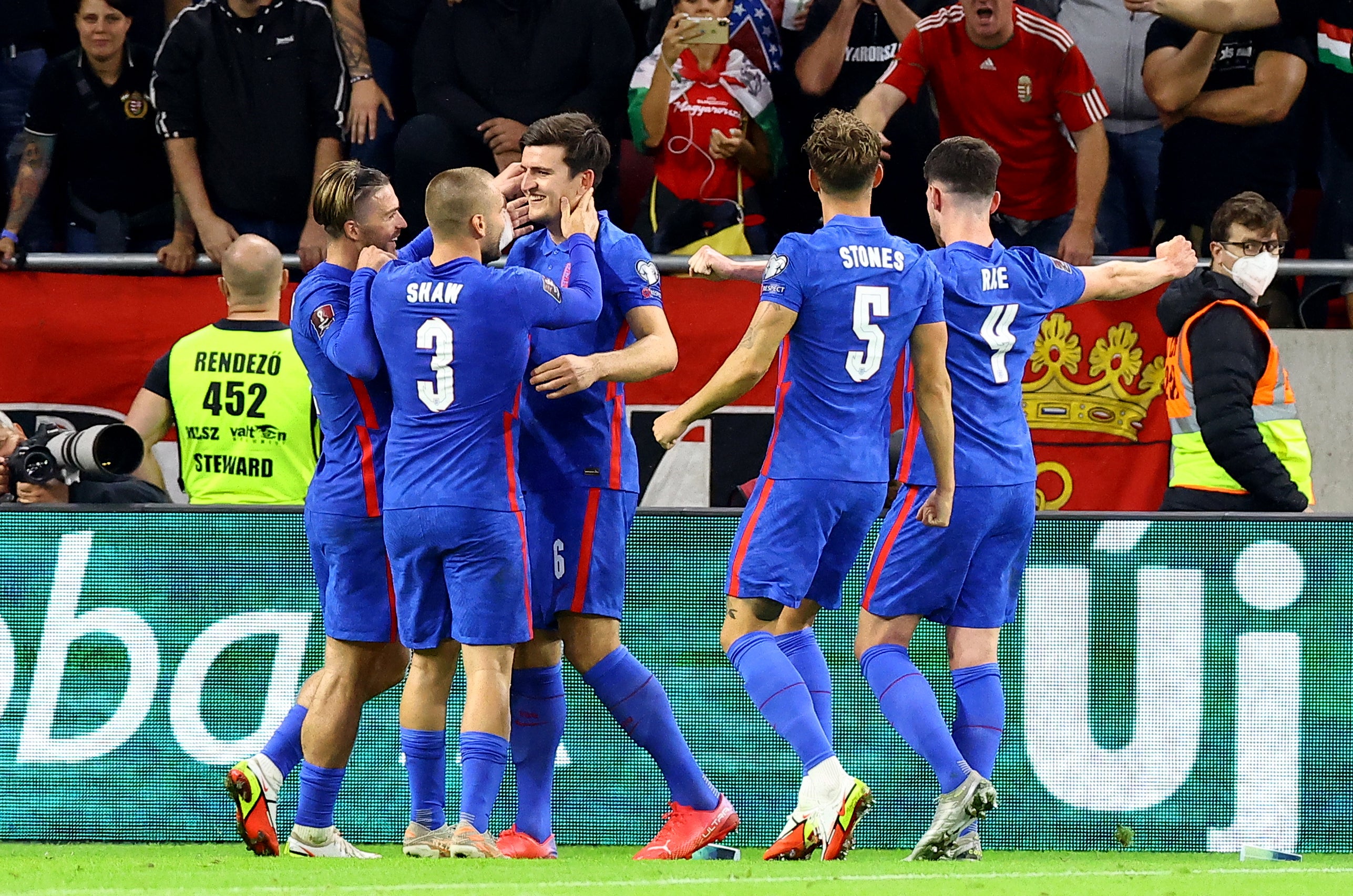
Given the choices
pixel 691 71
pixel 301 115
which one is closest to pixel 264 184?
pixel 301 115

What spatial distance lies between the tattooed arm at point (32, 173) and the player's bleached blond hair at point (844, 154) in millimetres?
4672

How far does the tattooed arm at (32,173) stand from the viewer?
848cm

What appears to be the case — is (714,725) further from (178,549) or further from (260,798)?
(178,549)

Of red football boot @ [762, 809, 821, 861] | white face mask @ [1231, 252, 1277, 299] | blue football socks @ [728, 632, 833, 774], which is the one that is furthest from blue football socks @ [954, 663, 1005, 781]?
white face mask @ [1231, 252, 1277, 299]

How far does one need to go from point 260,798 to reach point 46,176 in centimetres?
435

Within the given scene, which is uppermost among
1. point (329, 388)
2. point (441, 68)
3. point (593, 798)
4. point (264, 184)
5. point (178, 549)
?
point (441, 68)

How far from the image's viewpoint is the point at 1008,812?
6102 mm

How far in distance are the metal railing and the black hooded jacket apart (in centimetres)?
128

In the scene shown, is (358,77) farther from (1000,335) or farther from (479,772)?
(479,772)

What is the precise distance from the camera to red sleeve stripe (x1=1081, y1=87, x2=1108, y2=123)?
322 inches

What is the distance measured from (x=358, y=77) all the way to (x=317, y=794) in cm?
427

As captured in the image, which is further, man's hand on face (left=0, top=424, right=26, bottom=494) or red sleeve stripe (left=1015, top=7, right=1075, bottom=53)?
red sleeve stripe (left=1015, top=7, right=1075, bottom=53)

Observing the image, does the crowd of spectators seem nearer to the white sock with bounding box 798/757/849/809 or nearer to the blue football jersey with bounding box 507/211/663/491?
the blue football jersey with bounding box 507/211/663/491

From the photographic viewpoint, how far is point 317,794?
18.2 feet
